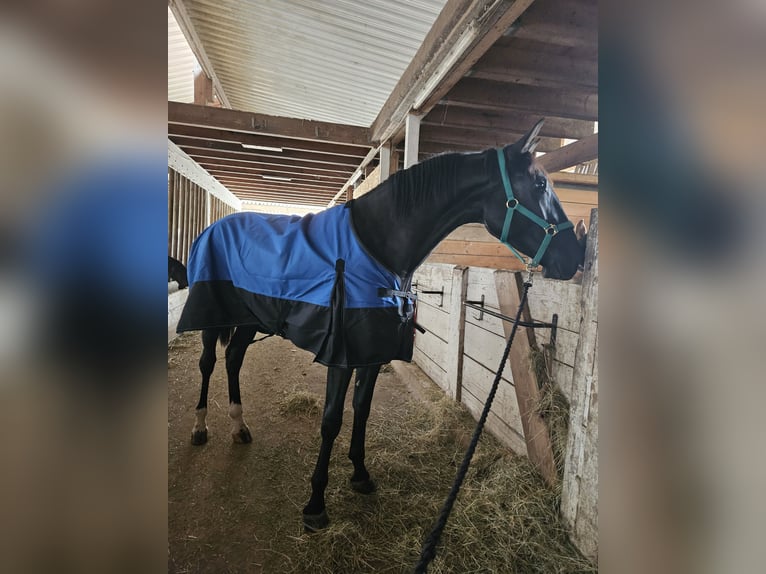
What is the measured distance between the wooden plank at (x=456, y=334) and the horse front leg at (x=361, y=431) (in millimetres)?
1052

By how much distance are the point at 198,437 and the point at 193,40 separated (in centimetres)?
389

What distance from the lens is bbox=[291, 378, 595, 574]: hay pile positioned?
1343mm

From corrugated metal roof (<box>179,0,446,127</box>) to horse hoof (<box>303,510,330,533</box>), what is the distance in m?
3.24

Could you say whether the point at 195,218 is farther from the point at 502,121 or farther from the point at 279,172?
the point at 502,121

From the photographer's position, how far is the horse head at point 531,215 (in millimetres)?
1483

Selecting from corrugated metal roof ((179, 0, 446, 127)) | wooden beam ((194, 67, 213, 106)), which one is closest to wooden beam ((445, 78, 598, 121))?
corrugated metal roof ((179, 0, 446, 127))

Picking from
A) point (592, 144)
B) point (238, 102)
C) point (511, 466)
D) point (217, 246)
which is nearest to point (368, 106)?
point (238, 102)

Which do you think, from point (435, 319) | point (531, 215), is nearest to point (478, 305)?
point (435, 319)

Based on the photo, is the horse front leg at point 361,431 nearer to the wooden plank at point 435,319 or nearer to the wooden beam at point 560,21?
the wooden plank at point 435,319

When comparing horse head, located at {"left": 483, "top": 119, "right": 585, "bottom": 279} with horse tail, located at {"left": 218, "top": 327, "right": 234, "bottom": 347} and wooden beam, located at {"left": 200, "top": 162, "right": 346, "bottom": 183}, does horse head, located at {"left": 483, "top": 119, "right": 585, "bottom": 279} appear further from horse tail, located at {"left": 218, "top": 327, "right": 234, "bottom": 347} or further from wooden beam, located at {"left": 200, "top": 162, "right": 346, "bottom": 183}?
wooden beam, located at {"left": 200, "top": 162, "right": 346, "bottom": 183}

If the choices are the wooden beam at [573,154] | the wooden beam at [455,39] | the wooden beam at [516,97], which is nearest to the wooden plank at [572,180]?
the wooden beam at [573,154]

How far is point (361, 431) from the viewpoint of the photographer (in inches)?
70.9
